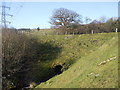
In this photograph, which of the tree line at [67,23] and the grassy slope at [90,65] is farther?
the tree line at [67,23]

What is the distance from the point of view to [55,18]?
152 feet

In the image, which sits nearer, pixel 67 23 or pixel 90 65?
pixel 90 65

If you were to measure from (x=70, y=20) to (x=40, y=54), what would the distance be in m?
22.1

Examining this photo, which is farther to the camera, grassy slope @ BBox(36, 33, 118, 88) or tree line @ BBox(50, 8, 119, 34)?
tree line @ BBox(50, 8, 119, 34)

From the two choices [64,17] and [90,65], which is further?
[64,17]

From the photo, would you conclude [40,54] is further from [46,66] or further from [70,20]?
[70,20]

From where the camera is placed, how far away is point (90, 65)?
11797 millimetres

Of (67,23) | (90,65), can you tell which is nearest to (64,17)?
(67,23)

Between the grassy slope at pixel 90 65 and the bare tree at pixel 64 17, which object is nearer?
the grassy slope at pixel 90 65

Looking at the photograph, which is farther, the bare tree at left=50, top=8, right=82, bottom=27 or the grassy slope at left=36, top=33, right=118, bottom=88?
the bare tree at left=50, top=8, right=82, bottom=27


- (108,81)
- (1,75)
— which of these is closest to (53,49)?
(1,75)

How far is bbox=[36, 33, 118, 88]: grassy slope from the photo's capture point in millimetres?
8016

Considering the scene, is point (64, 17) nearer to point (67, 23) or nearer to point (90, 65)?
point (67, 23)

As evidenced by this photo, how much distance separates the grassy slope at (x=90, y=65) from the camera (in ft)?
26.3
